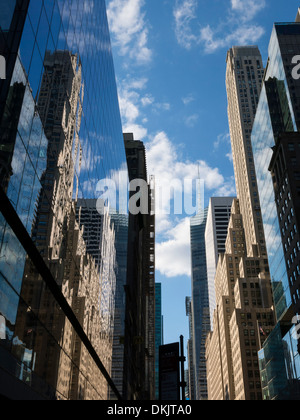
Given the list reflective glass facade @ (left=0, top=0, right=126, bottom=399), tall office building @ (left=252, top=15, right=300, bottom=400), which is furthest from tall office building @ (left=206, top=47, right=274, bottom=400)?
reflective glass facade @ (left=0, top=0, right=126, bottom=399)

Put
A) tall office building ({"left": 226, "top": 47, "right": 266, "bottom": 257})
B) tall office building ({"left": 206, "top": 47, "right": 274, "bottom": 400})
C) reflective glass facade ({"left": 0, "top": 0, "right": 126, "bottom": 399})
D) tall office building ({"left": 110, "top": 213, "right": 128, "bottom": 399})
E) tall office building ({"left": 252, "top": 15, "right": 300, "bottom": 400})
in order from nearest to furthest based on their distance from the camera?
1. reflective glass facade ({"left": 0, "top": 0, "right": 126, "bottom": 399})
2. tall office building ({"left": 110, "top": 213, "right": 128, "bottom": 399})
3. tall office building ({"left": 252, "top": 15, "right": 300, "bottom": 400})
4. tall office building ({"left": 206, "top": 47, "right": 274, "bottom": 400})
5. tall office building ({"left": 226, "top": 47, "right": 266, "bottom": 257})

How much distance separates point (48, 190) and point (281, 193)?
2884 inches

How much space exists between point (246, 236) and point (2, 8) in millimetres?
154661

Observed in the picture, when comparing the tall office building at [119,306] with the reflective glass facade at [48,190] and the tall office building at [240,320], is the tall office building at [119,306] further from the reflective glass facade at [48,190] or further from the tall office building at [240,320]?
the tall office building at [240,320]

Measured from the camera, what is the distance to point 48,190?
20.0 metres

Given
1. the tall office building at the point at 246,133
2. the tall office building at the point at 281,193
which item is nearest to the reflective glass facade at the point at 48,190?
the tall office building at the point at 281,193

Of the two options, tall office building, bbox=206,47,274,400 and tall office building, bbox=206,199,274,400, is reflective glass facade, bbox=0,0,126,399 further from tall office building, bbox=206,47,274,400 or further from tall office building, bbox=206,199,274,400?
tall office building, bbox=206,47,274,400

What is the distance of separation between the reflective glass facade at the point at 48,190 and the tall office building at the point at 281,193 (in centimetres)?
5418

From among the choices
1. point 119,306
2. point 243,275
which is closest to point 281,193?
point 119,306

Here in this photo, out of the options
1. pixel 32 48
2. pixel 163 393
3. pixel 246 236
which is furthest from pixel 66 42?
pixel 246 236

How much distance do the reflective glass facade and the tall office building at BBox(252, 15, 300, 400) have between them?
54180 millimetres

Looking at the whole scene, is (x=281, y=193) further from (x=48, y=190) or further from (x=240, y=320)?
(x=48, y=190)

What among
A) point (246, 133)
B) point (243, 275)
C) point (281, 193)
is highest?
point (246, 133)

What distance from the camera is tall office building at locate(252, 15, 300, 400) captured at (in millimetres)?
76688
